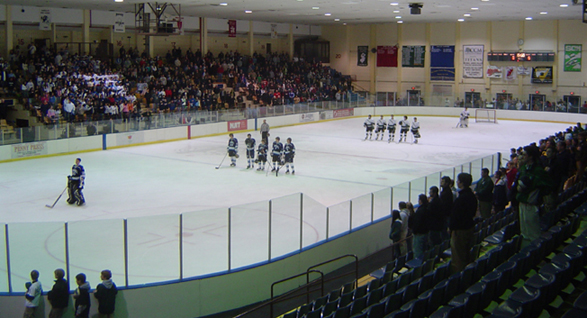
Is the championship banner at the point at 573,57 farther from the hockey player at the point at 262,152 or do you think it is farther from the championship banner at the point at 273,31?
the hockey player at the point at 262,152

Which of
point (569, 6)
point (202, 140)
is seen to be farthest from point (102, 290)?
point (569, 6)

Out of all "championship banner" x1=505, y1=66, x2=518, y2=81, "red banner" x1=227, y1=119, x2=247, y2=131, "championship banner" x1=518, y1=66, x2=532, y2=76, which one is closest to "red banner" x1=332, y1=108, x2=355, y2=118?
"red banner" x1=227, y1=119, x2=247, y2=131

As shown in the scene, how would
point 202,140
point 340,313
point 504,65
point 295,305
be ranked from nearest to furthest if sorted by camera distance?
point 340,313, point 295,305, point 202,140, point 504,65

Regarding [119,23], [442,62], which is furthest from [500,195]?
[442,62]

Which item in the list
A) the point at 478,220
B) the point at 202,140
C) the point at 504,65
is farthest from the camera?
the point at 504,65

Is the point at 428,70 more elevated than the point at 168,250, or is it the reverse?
the point at 428,70

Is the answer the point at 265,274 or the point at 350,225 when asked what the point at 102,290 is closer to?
the point at 265,274

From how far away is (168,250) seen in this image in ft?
26.7

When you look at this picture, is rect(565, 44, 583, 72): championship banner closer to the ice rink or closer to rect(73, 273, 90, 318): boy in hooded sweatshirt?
the ice rink

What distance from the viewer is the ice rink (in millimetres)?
7816

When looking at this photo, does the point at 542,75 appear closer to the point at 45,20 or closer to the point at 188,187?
the point at 188,187

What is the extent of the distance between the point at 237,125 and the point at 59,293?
72.6 feet

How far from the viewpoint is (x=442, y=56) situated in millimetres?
41438

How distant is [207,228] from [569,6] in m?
24.5
